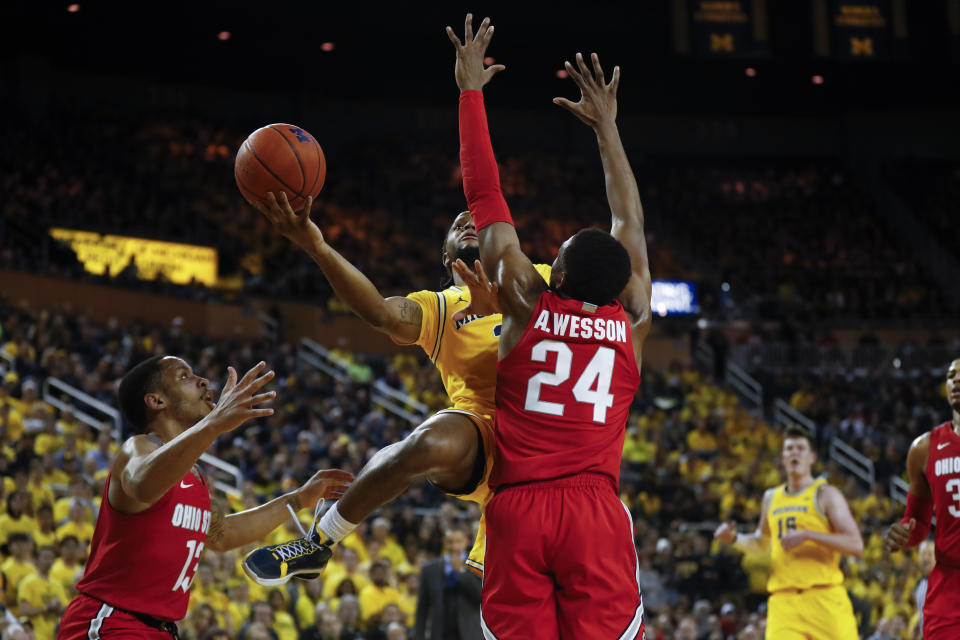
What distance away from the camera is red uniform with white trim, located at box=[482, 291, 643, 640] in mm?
4203

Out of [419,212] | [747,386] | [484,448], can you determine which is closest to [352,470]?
[484,448]

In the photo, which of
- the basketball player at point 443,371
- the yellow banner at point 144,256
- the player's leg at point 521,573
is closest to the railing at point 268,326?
the yellow banner at point 144,256

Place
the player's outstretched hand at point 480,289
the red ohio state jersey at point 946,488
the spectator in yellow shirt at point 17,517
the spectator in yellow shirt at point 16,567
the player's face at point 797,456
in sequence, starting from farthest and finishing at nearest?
the spectator in yellow shirt at point 17,517, the spectator in yellow shirt at point 16,567, the player's face at point 797,456, the red ohio state jersey at point 946,488, the player's outstretched hand at point 480,289

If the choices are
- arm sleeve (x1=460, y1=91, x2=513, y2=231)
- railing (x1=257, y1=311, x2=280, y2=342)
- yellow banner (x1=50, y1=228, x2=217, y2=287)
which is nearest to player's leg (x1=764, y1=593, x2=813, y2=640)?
arm sleeve (x1=460, y1=91, x2=513, y2=231)

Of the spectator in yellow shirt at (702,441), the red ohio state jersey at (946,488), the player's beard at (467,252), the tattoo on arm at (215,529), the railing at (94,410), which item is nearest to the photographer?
the tattoo on arm at (215,529)

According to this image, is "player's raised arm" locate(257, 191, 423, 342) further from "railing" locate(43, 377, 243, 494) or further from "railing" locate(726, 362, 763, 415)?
"railing" locate(726, 362, 763, 415)

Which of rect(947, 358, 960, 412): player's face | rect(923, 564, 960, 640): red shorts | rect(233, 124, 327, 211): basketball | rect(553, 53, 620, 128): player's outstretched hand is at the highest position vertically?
rect(553, 53, 620, 128): player's outstretched hand

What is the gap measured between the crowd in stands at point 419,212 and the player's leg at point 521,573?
15.7 metres

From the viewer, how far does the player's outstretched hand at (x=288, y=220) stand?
439 cm

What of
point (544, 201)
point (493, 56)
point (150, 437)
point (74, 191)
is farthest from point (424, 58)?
point (150, 437)

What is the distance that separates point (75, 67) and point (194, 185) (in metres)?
4.47

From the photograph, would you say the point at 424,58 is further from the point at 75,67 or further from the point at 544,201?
the point at 75,67

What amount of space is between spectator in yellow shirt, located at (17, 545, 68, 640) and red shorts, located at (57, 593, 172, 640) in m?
4.91

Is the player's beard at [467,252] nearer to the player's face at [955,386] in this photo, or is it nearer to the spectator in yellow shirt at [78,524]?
the player's face at [955,386]
